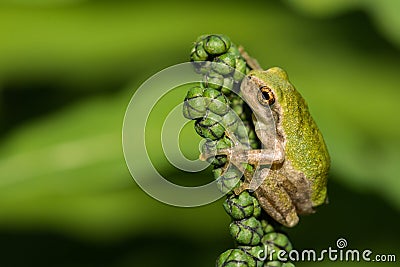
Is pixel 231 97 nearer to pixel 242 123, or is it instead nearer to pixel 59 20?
pixel 242 123

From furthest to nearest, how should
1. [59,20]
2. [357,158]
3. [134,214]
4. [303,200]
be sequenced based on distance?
[59,20]
[134,214]
[357,158]
[303,200]

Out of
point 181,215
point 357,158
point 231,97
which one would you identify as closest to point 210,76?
point 231,97

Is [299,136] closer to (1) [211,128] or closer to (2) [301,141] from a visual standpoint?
(2) [301,141]

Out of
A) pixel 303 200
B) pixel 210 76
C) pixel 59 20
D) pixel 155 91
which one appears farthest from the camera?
pixel 59 20

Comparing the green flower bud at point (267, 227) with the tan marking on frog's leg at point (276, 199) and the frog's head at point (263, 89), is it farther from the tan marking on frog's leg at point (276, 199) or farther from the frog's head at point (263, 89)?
the frog's head at point (263, 89)

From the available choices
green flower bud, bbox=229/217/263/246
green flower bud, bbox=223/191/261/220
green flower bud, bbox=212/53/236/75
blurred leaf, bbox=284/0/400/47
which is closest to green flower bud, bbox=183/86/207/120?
green flower bud, bbox=212/53/236/75

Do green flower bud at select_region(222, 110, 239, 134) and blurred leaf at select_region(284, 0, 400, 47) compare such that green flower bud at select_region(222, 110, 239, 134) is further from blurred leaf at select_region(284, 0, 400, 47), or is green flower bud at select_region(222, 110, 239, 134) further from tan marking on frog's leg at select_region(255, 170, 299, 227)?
blurred leaf at select_region(284, 0, 400, 47)

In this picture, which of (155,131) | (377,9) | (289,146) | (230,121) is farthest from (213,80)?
(377,9)

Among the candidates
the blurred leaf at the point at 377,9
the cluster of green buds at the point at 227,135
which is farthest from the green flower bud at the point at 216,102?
the blurred leaf at the point at 377,9
